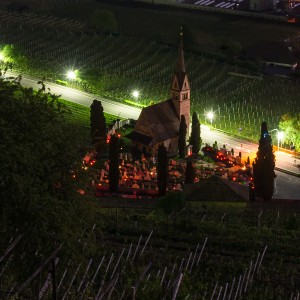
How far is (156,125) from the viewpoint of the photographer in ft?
179

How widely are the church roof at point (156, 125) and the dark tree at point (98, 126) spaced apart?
269cm

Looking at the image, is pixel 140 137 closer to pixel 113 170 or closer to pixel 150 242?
pixel 113 170

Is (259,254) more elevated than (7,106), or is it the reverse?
(7,106)

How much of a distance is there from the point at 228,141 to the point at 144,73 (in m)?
21.9

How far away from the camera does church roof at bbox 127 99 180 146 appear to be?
177 ft

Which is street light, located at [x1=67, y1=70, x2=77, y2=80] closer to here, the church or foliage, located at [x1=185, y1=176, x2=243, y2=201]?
the church

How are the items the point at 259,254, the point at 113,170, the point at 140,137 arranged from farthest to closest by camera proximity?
the point at 140,137, the point at 113,170, the point at 259,254

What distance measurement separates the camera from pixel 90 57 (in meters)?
81.8

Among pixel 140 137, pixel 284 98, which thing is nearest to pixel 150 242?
pixel 140 137

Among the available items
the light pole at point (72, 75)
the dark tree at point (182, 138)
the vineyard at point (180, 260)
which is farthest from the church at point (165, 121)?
the light pole at point (72, 75)

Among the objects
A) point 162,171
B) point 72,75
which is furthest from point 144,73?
point 162,171

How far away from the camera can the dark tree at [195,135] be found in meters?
53.0

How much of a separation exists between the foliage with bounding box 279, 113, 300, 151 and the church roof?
8.58m

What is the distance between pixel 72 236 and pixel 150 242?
7.33m
